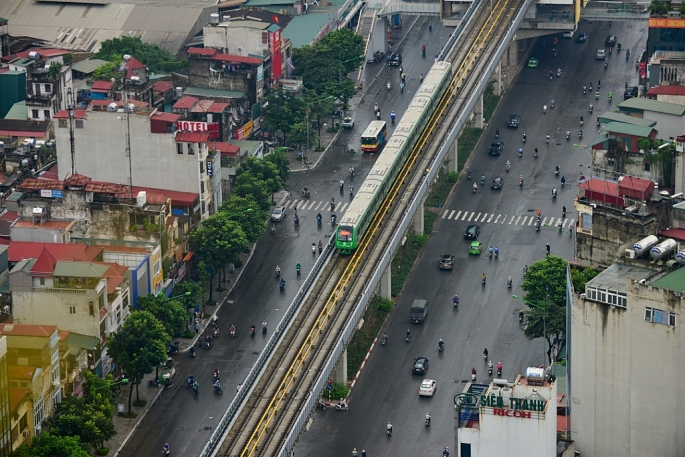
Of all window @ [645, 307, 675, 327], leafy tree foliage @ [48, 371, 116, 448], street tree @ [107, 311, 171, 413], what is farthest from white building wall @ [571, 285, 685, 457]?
street tree @ [107, 311, 171, 413]

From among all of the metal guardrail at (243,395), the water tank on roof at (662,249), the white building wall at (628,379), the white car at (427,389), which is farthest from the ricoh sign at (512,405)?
the white car at (427,389)

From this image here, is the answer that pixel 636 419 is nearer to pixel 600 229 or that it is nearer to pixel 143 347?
pixel 600 229

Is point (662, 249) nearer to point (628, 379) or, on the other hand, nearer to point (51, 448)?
point (628, 379)

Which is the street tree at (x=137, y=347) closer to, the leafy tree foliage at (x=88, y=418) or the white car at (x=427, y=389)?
the leafy tree foliage at (x=88, y=418)

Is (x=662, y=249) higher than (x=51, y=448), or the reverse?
(x=662, y=249)

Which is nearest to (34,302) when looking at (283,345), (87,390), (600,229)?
(87,390)

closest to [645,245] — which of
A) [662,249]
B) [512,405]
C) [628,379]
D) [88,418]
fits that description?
[662,249]
